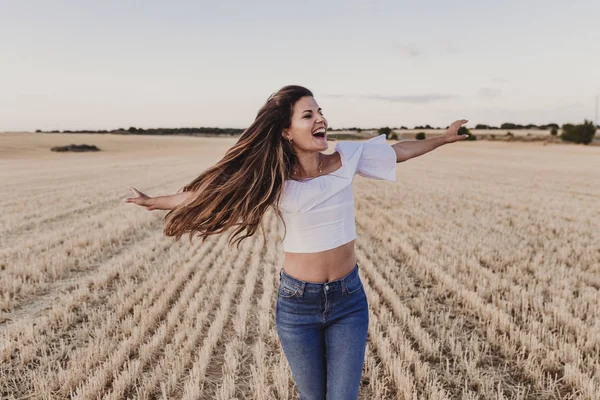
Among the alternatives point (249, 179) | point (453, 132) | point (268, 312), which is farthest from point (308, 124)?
point (268, 312)

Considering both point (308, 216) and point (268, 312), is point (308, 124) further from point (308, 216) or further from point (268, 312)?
point (268, 312)

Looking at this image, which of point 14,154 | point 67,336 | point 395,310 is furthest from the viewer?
point 14,154

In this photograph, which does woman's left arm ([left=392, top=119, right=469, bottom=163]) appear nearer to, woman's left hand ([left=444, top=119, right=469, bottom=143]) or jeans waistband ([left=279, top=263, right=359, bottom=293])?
woman's left hand ([left=444, top=119, right=469, bottom=143])

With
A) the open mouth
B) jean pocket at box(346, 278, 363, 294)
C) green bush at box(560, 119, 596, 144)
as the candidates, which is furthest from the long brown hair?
green bush at box(560, 119, 596, 144)

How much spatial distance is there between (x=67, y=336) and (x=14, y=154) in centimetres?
6235

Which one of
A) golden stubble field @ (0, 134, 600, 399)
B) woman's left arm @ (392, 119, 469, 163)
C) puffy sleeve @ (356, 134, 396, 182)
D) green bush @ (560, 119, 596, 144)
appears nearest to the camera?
puffy sleeve @ (356, 134, 396, 182)

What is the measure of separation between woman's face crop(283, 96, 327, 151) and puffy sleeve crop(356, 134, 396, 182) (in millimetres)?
323

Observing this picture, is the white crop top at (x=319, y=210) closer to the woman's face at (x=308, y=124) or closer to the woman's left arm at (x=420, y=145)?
the woman's face at (x=308, y=124)

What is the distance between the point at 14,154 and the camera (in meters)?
57.3

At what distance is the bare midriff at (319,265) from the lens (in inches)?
98.3

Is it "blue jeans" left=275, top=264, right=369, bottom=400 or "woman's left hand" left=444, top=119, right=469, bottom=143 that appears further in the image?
"woman's left hand" left=444, top=119, right=469, bottom=143

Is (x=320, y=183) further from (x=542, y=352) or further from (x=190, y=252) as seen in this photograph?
(x=190, y=252)

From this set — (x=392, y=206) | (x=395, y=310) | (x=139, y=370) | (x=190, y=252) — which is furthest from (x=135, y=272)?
(x=392, y=206)

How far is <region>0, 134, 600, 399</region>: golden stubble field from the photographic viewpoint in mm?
4035
